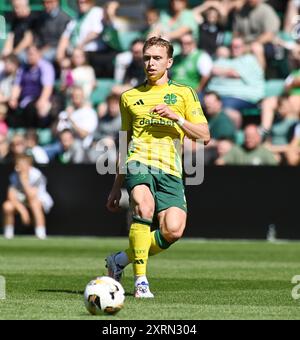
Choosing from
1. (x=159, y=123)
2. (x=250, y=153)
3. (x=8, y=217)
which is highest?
(x=159, y=123)

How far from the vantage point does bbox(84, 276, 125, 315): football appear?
25.9ft

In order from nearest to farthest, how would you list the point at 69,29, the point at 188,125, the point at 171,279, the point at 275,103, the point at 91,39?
the point at 188,125
the point at 171,279
the point at 275,103
the point at 91,39
the point at 69,29

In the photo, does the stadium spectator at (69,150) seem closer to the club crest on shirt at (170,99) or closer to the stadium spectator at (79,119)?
the stadium spectator at (79,119)

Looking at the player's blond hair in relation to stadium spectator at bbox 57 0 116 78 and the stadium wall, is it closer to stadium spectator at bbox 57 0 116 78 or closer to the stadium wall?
the stadium wall

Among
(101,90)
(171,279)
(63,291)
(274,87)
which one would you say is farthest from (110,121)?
(63,291)

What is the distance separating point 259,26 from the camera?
21.5 metres


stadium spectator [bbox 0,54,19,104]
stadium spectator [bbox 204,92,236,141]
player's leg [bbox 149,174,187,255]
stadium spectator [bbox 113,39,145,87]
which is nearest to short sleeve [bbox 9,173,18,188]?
stadium spectator [bbox 0,54,19,104]

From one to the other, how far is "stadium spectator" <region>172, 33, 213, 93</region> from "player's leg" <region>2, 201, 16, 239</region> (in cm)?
411

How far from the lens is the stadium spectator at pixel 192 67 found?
826 inches

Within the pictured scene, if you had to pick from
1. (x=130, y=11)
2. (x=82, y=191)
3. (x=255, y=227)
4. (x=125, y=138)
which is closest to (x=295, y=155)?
(x=255, y=227)

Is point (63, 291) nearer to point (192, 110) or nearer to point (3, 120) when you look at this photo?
point (192, 110)

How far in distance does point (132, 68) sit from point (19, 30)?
3.30 metres
